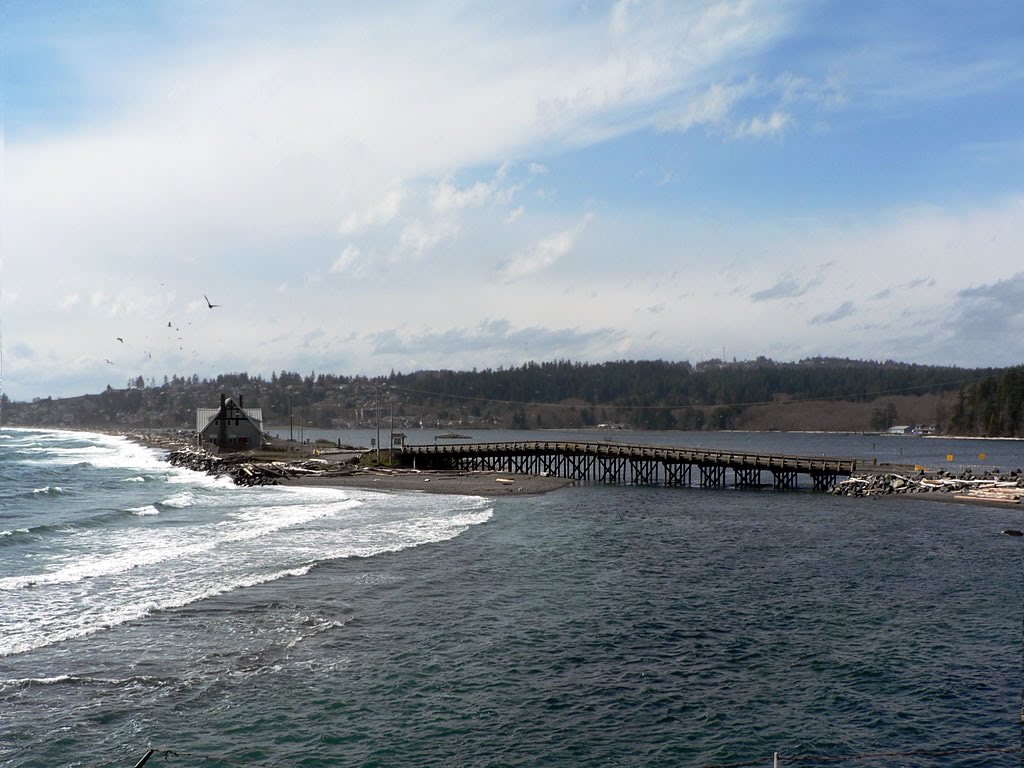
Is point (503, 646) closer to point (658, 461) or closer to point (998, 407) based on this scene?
point (658, 461)

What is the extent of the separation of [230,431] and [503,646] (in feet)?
313

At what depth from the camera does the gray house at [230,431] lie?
10894 centimetres

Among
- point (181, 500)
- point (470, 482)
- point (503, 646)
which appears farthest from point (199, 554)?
point (470, 482)

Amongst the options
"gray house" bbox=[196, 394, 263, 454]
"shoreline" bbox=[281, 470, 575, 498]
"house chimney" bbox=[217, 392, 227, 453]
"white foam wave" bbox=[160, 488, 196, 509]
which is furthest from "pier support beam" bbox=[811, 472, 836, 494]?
"house chimney" bbox=[217, 392, 227, 453]

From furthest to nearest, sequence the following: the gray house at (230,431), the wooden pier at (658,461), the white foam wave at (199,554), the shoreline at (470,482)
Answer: the gray house at (230,431) < the wooden pier at (658,461) < the shoreline at (470,482) < the white foam wave at (199,554)

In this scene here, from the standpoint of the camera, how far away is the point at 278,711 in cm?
1748

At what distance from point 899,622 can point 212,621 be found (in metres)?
20.9

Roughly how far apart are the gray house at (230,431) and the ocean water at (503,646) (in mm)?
66352

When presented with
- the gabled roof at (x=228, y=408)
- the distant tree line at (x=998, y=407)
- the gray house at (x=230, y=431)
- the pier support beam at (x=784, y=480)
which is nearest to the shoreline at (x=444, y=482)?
the pier support beam at (x=784, y=480)

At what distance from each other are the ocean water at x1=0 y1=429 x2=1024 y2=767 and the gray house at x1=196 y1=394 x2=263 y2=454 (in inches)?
2612

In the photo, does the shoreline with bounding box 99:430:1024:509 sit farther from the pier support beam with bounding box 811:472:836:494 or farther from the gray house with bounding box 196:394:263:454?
the gray house with bounding box 196:394:263:454

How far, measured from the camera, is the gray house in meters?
109

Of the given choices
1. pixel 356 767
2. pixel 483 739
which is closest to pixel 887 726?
pixel 483 739

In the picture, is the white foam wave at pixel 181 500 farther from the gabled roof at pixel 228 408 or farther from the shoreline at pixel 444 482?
the gabled roof at pixel 228 408
